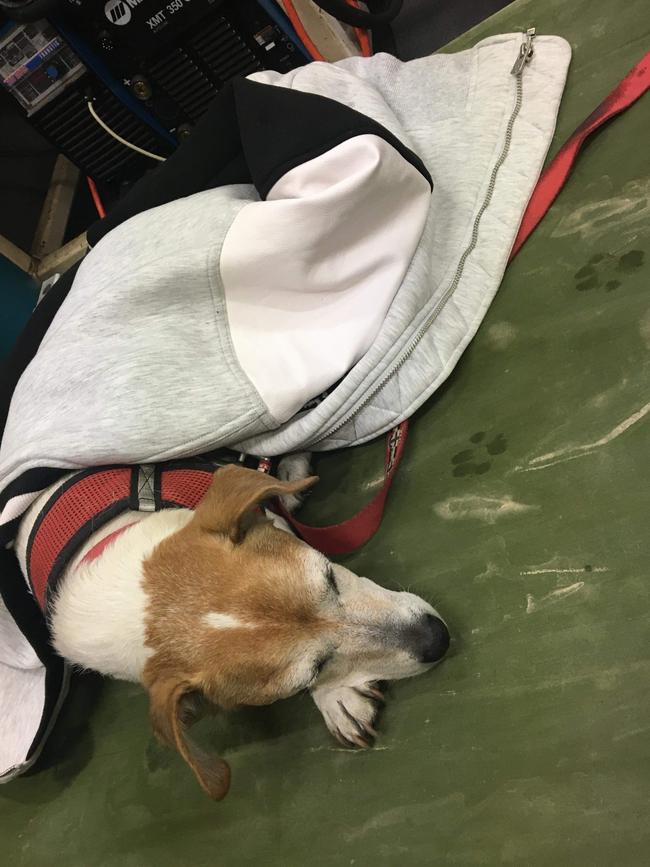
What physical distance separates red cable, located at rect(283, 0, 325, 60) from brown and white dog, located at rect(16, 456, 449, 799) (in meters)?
2.38

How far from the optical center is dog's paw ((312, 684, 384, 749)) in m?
1.54

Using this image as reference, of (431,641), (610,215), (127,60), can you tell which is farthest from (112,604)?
(127,60)

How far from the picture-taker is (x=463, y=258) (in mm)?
1916

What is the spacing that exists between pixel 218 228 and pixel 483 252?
0.80 m

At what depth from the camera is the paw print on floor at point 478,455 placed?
1667mm

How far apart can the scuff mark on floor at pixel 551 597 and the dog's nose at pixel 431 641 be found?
0.21 metres

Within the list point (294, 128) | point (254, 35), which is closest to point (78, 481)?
point (294, 128)

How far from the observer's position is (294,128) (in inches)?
70.8

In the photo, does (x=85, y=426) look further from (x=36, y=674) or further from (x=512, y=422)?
(x=512, y=422)

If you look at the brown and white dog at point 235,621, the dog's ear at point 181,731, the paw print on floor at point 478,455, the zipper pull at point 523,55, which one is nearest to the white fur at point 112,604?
the brown and white dog at point 235,621

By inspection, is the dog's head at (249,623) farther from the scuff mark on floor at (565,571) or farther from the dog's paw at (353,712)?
the scuff mark on floor at (565,571)

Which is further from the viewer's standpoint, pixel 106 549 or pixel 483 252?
pixel 483 252

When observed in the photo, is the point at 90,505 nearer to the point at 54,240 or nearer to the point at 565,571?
the point at 565,571

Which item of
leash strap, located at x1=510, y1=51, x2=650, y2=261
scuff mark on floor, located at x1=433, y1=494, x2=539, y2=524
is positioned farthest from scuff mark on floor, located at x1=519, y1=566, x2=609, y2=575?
leash strap, located at x1=510, y1=51, x2=650, y2=261
